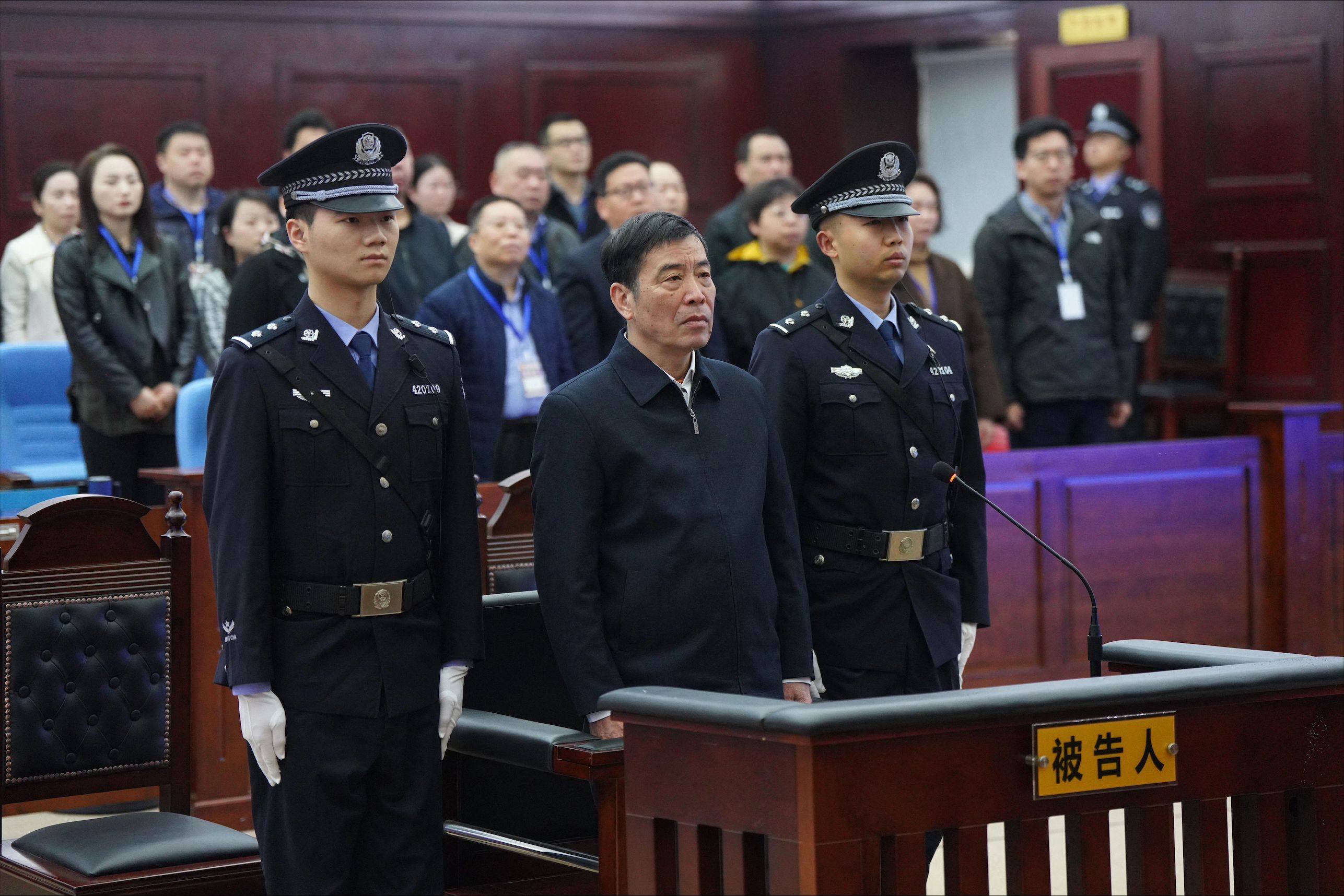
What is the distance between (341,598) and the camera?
8.97ft

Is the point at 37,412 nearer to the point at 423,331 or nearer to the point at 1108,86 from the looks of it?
the point at 423,331

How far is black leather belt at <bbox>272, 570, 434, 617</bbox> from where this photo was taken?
274cm

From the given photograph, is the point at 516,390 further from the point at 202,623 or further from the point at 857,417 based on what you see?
the point at 857,417

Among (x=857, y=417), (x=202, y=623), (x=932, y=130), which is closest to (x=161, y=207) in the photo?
(x=202, y=623)

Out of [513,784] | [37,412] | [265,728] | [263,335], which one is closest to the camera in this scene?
[265,728]

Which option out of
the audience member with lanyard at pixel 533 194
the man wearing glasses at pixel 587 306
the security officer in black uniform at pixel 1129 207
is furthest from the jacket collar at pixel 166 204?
the security officer in black uniform at pixel 1129 207

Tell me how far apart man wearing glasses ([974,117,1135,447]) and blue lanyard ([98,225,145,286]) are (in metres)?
2.85

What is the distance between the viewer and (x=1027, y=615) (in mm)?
5605

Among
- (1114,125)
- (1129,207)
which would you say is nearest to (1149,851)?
(1129,207)

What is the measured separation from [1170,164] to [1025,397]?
2863 mm

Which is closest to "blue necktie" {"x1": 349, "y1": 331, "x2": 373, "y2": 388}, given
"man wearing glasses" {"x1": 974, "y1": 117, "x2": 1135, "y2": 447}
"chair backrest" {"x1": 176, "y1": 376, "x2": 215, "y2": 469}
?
"chair backrest" {"x1": 176, "y1": 376, "x2": 215, "y2": 469}

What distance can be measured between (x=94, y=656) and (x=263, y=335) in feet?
2.96

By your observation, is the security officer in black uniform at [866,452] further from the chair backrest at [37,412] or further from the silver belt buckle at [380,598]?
the chair backrest at [37,412]

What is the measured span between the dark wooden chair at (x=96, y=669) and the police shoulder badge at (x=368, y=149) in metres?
0.91
